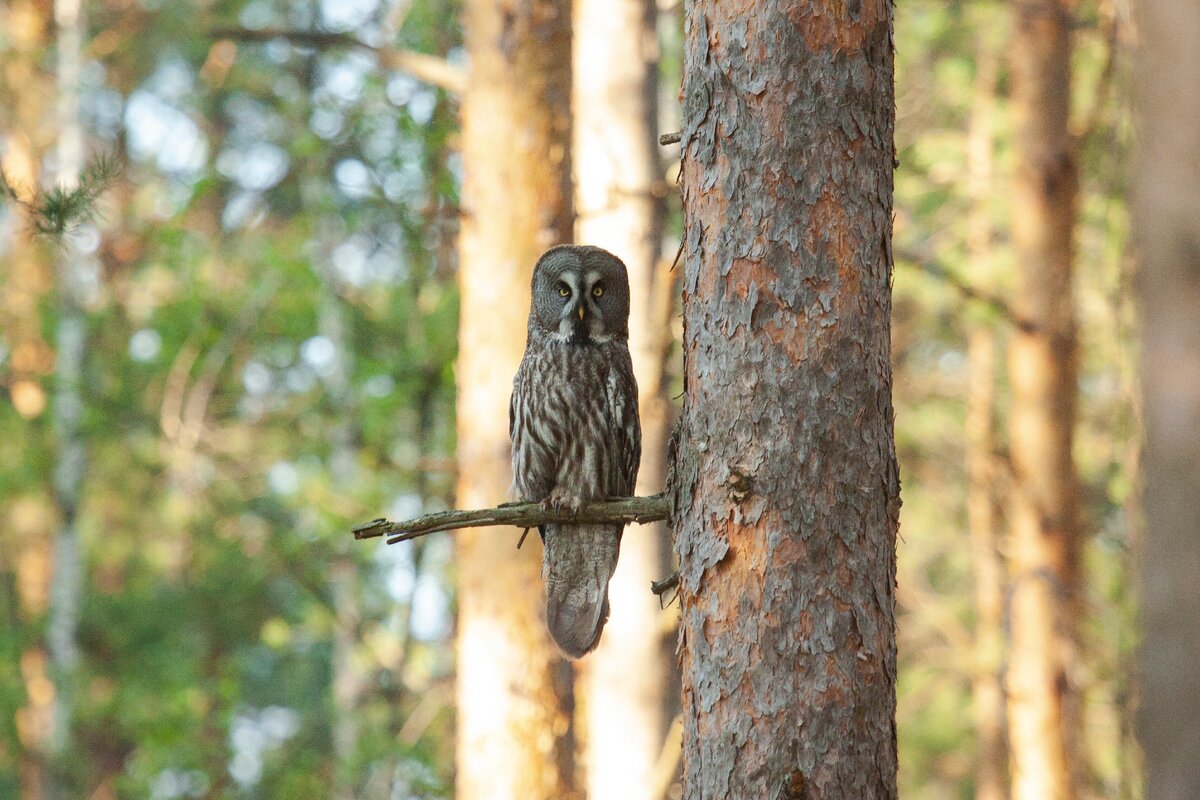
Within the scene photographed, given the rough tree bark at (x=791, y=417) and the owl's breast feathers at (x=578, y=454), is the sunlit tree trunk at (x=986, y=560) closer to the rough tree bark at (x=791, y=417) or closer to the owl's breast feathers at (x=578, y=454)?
the owl's breast feathers at (x=578, y=454)

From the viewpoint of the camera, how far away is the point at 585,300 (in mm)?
4434

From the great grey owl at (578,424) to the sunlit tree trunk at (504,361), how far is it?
665 millimetres

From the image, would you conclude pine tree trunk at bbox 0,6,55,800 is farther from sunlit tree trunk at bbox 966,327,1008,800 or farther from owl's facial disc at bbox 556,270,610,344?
owl's facial disc at bbox 556,270,610,344

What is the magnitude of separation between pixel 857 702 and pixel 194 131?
607 inches

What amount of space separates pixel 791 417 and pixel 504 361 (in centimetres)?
273

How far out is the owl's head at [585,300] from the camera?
4.44 metres

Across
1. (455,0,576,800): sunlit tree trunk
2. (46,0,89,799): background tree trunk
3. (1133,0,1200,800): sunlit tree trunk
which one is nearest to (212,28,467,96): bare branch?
(455,0,576,800): sunlit tree trunk

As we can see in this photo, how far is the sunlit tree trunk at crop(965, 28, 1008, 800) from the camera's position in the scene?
1022 centimetres

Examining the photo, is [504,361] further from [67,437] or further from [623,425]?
[67,437]

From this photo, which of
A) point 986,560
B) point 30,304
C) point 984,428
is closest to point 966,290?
point 984,428

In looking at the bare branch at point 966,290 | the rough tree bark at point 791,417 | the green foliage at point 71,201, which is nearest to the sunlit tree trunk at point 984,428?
the bare branch at point 966,290

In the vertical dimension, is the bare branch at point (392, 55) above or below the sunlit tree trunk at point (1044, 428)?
above

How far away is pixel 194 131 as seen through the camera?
16406mm

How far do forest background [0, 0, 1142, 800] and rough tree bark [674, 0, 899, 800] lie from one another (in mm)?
3942
